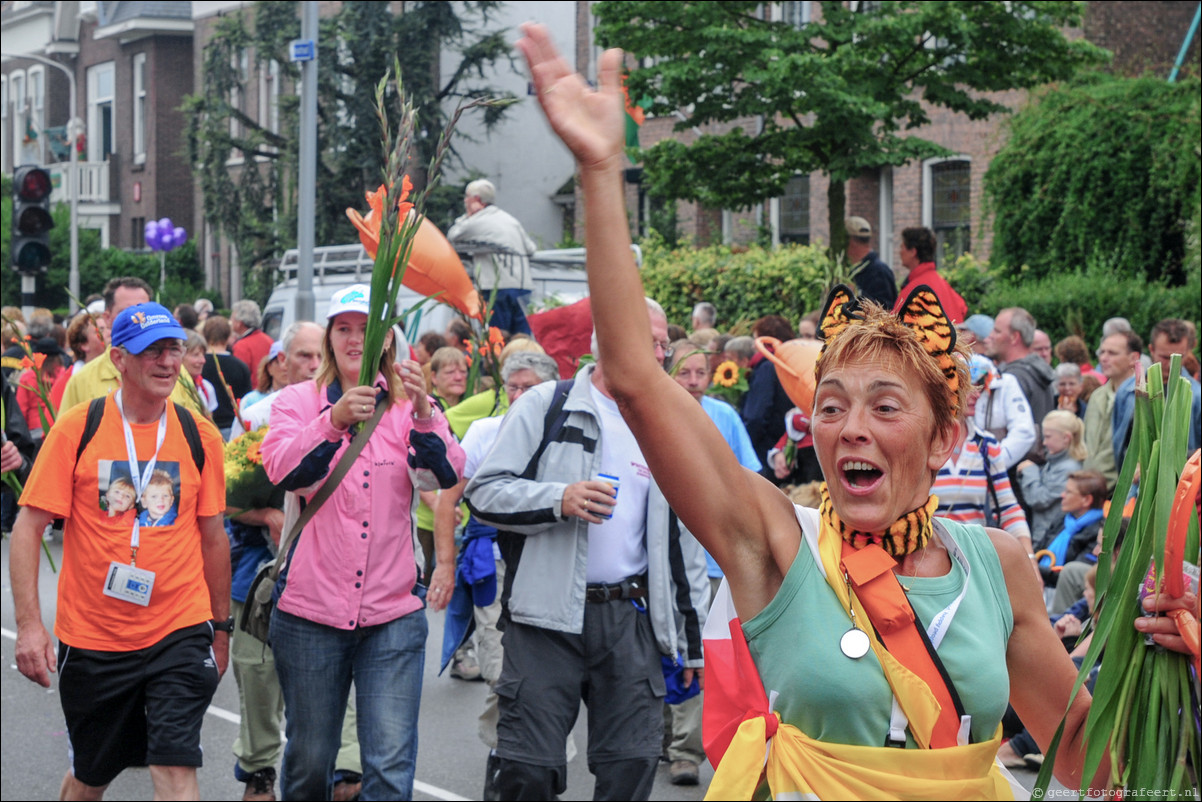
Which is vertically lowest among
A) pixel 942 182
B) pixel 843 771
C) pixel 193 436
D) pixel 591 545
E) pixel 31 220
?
pixel 591 545

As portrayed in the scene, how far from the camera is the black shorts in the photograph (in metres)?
5.26

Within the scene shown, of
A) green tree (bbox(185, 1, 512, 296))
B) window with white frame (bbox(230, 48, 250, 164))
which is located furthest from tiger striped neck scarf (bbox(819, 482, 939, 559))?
window with white frame (bbox(230, 48, 250, 164))

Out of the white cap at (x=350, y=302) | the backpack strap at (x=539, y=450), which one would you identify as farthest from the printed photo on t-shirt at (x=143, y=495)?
the backpack strap at (x=539, y=450)

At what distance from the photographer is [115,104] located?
44.8 metres

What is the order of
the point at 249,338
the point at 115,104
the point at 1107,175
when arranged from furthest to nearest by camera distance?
the point at 115,104
the point at 1107,175
the point at 249,338

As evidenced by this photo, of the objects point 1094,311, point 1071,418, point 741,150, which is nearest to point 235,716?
point 1071,418

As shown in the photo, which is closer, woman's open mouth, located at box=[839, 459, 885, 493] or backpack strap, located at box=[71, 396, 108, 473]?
woman's open mouth, located at box=[839, 459, 885, 493]

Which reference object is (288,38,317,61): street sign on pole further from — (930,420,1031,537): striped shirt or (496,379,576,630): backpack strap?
(496,379,576,630): backpack strap

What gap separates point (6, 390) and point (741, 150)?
40.6 ft

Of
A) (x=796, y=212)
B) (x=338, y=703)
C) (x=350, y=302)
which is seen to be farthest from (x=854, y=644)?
(x=796, y=212)

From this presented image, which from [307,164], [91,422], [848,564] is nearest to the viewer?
[848,564]

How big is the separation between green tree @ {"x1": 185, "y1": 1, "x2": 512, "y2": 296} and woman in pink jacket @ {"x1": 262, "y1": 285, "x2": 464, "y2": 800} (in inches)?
910

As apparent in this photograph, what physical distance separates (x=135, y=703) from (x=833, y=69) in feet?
42.8

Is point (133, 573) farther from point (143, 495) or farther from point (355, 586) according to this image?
point (355, 586)
